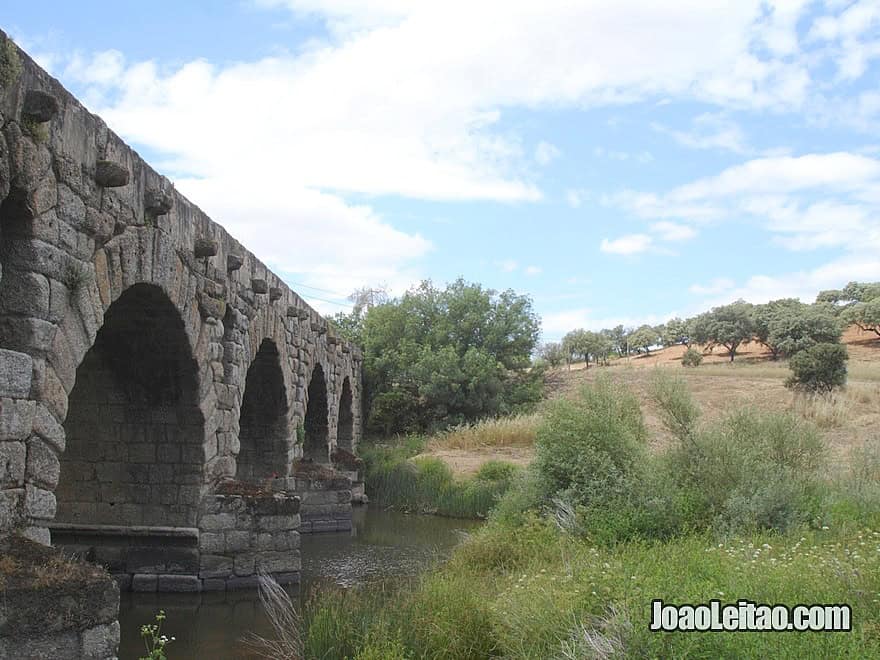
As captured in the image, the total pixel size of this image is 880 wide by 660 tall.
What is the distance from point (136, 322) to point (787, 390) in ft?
74.7

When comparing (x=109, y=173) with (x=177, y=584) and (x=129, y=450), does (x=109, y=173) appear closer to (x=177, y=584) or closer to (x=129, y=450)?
(x=129, y=450)

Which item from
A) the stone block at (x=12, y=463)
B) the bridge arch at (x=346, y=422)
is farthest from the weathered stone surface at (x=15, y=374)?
the bridge arch at (x=346, y=422)

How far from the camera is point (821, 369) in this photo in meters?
25.1

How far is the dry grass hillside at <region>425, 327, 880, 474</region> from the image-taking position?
699 inches

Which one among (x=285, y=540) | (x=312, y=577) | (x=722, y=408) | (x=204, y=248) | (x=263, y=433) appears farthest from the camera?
(x=722, y=408)

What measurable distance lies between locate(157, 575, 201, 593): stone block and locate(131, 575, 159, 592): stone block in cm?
5

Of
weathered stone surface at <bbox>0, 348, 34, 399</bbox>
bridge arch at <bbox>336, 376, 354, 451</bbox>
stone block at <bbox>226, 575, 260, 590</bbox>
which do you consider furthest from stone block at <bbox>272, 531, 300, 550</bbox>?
bridge arch at <bbox>336, 376, 354, 451</bbox>

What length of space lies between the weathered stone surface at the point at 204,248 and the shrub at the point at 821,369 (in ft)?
72.2

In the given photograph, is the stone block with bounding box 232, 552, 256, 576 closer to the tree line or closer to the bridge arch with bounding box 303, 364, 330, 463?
the bridge arch with bounding box 303, 364, 330, 463

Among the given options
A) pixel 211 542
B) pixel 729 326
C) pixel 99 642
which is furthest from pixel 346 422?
pixel 729 326

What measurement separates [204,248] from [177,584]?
3.49 metres

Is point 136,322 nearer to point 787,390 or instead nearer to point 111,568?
point 111,568

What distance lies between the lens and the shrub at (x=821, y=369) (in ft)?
82.4

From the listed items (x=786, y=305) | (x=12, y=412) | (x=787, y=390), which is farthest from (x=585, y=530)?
(x=786, y=305)
